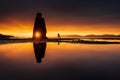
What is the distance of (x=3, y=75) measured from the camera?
47.8 feet

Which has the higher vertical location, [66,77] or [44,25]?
[44,25]

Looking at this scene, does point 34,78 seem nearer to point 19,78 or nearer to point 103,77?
point 19,78

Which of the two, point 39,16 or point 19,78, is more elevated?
point 39,16

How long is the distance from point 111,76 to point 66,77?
280 cm

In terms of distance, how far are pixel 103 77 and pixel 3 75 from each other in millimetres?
6049

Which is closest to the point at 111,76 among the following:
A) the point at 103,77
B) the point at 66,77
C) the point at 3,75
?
the point at 103,77

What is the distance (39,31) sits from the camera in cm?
10869

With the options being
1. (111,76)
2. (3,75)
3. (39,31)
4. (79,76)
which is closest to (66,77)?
(79,76)

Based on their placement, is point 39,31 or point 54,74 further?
point 39,31

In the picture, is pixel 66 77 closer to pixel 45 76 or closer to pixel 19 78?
pixel 45 76

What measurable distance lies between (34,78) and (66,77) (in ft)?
6.25

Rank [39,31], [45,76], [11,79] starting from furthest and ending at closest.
A: [39,31], [45,76], [11,79]

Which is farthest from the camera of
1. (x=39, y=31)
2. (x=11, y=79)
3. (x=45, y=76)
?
(x=39, y=31)

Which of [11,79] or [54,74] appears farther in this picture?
[54,74]
